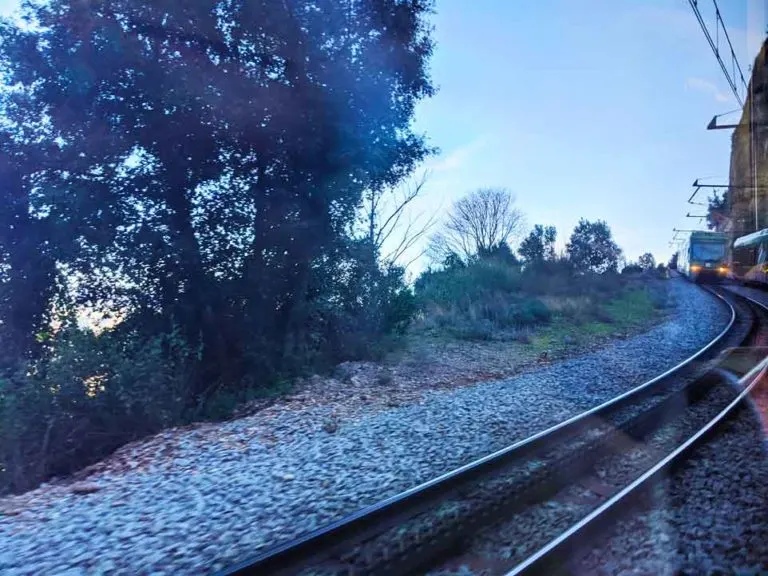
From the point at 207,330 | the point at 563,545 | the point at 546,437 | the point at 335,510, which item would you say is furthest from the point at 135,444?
the point at 563,545

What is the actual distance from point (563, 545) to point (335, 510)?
204cm

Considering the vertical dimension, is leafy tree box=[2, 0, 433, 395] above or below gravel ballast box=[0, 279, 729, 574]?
above

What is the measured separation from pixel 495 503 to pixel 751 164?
173 ft

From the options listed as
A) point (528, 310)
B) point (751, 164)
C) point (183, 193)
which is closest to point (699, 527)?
point (183, 193)

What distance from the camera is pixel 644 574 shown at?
11.7ft

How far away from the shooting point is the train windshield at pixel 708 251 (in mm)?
36375

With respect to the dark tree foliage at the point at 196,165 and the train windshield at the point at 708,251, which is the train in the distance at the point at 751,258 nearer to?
the train windshield at the point at 708,251

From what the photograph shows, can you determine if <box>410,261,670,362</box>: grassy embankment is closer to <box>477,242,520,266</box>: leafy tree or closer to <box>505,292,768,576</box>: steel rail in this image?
<box>477,242,520,266</box>: leafy tree

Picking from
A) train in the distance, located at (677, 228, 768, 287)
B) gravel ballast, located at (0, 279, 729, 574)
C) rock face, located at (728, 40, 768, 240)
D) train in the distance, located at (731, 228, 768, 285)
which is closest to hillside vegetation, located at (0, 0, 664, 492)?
gravel ballast, located at (0, 279, 729, 574)

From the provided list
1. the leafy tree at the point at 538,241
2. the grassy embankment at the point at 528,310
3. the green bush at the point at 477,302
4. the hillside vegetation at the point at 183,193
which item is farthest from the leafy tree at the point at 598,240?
the hillside vegetation at the point at 183,193

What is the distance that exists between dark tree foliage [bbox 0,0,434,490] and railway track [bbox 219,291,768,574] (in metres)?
6.33

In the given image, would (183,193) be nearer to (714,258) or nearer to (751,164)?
(714,258)

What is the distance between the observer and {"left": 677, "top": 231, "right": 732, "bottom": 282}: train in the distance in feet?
119

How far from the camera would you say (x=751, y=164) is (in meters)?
45.6
